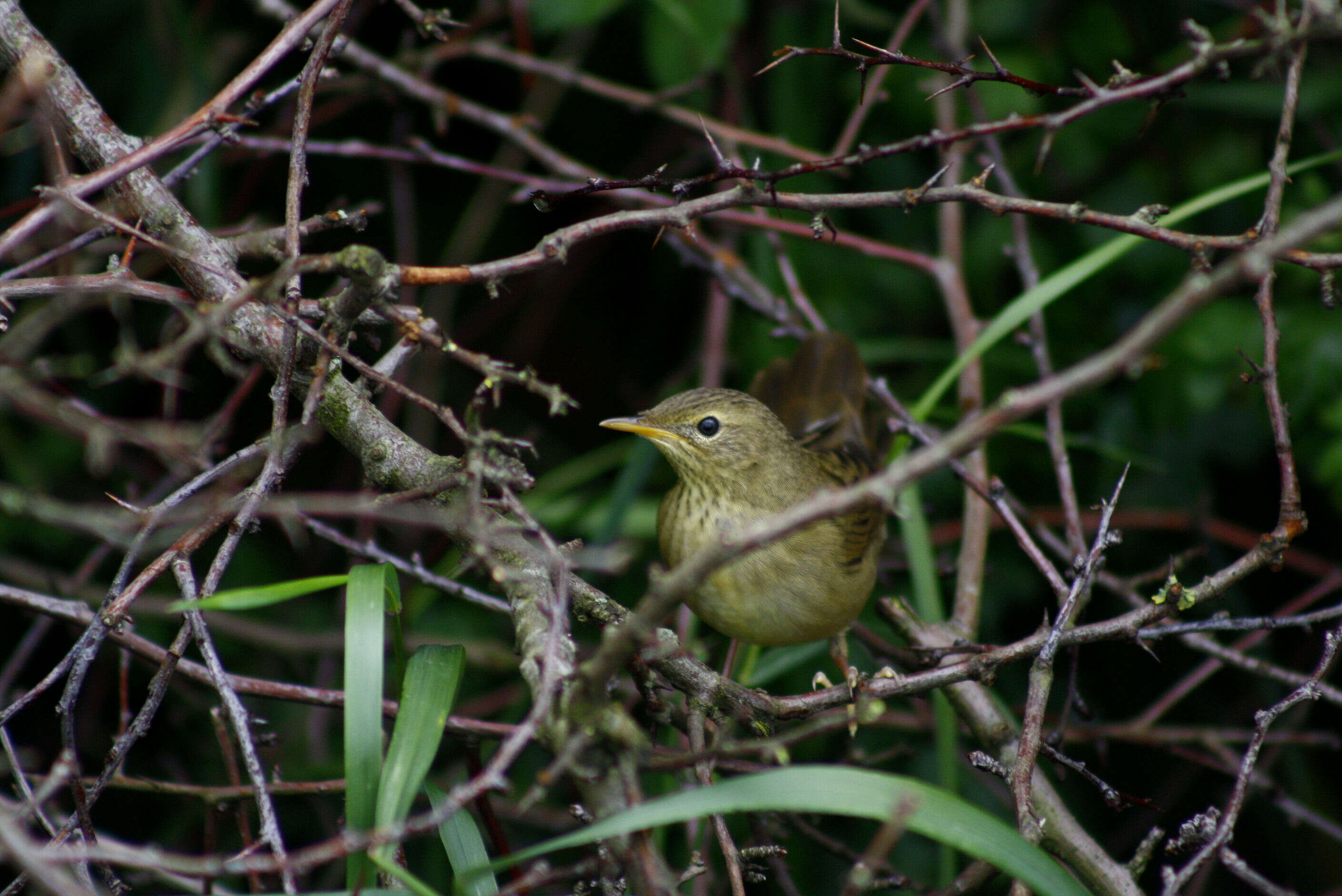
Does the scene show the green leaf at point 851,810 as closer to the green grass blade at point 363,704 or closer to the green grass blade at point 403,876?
the green grass blade at point 403,876

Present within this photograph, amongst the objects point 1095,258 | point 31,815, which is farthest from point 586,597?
point 1095,258

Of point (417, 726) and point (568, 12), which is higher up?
point (568, 12)

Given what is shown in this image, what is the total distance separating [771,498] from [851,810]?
1703 mm

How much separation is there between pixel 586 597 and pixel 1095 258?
1.57m

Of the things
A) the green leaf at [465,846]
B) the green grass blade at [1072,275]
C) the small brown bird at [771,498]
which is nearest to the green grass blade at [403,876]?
the green leaf at [465,846]

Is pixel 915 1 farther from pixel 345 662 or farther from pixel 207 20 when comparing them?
pixel 345 662

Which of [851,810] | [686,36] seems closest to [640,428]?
[686,36]

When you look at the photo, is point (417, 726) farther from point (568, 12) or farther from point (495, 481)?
point (568, 12)

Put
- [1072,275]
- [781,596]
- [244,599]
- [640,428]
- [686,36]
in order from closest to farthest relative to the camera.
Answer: [244,599], [1072,275], [781,596], [640,428], [686,36]

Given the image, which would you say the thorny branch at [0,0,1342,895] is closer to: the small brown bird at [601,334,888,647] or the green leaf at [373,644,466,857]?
the green leaf at [373,644,466,857]

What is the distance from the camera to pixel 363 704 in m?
1.59

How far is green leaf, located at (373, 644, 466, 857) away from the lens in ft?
4.89

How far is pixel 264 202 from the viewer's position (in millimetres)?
4305

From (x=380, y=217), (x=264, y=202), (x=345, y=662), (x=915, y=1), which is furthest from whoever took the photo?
(x=380, y=217)
